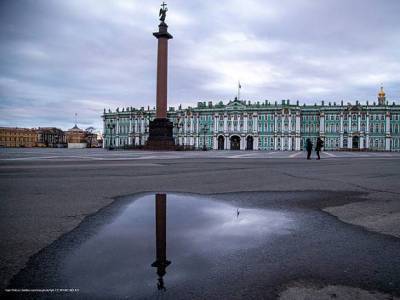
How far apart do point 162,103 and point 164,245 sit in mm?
36552

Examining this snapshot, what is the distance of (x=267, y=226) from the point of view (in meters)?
4.00

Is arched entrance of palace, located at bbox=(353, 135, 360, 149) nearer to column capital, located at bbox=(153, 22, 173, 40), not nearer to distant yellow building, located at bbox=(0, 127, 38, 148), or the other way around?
column capital, located at bbox=(153, 22, 173, 40)

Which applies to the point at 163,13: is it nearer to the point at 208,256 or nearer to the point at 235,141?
the point at 208,256

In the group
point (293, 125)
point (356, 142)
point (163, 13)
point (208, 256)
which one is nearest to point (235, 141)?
point (293, 125)

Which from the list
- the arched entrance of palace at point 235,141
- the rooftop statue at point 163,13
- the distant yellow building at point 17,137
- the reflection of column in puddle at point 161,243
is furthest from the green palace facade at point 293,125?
the reflection of column in puddle at point 161,243

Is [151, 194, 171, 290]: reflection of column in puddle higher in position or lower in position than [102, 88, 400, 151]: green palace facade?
lower

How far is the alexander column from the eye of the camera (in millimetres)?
38969

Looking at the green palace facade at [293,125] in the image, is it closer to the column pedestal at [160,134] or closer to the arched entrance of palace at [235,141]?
the arched entrance of palace at [235,141]

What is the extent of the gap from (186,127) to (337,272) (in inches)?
4344

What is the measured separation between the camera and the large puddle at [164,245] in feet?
7.97

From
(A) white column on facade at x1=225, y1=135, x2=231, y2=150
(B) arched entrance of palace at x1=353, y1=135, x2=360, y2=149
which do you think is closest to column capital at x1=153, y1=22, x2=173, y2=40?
(A) white column on facade at x1=225, y1=135, x2=231, y2=150

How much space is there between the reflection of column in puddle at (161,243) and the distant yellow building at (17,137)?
15523 cm

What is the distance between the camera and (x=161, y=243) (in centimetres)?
328

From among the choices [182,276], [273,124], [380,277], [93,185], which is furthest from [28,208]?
[273,124]
